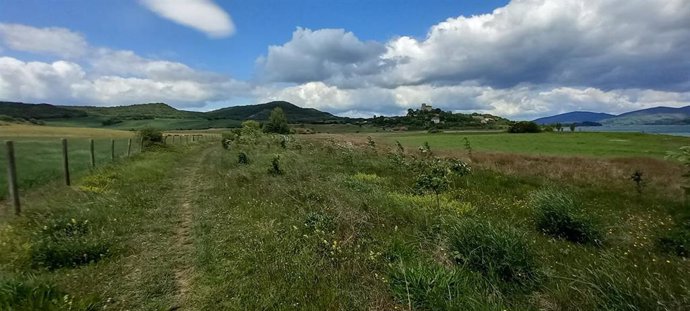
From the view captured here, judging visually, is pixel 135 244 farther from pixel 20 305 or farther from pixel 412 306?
pixel 412 306

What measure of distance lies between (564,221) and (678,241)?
217 centimetres

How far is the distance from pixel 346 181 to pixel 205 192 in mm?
5103

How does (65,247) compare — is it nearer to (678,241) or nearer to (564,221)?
(564,221)

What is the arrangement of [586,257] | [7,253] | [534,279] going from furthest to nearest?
[586,257]
[7,253]
[534,279]

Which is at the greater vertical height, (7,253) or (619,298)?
(619,298)

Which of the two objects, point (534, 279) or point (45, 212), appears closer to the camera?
point (534, 279)

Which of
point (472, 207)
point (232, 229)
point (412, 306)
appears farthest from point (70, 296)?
point (472, 207)

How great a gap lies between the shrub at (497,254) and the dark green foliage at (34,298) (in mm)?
5406

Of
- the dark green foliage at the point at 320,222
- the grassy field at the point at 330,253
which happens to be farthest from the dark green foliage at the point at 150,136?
the dark green foliage at the point at 320,222

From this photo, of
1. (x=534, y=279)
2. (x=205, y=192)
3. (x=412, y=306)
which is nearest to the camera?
(x=412, y=306)

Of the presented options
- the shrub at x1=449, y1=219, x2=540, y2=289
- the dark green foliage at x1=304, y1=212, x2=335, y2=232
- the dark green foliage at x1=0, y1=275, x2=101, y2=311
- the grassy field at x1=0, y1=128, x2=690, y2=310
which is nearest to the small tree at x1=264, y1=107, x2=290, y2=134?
the grassy field at x1=0, y1=128, x2=690, y2=310

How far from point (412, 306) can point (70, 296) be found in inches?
180

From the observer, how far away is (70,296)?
526cm

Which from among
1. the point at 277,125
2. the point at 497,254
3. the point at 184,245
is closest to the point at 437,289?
the point at 497,254
